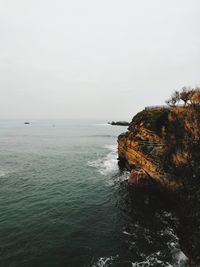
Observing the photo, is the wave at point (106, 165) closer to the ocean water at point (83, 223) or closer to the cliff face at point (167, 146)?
the ocean water at point (83, 223)

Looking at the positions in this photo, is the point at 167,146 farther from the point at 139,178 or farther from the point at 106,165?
the point at 106,165

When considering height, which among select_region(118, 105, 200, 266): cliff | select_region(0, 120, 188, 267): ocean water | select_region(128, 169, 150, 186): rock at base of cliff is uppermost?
select_region(118, 105, 200, 266): cliff

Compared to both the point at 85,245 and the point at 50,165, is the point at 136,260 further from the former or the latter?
the point at 50,165

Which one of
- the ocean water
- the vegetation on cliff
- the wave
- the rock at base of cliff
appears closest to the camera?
the ocean water

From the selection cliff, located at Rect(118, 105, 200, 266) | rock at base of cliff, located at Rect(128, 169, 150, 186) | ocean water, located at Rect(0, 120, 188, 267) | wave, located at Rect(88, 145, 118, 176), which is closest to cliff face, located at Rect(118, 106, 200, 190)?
cliff, located at Rect(118, 105, 200, 266)

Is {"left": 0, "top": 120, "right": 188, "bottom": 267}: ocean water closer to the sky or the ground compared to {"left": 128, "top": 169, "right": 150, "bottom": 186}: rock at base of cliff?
closer to the ground

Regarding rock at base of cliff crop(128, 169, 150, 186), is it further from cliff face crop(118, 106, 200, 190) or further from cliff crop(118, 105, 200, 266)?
cliff face crop(118, 106, 200, 190)

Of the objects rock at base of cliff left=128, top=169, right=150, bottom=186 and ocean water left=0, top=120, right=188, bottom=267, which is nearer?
ocean water left=0, top=120, right=188, bottom=267

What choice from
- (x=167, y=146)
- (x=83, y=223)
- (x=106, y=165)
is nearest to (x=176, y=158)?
(x=167, y=146)

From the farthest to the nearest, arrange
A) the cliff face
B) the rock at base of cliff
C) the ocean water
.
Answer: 1. the rock at base of cliff
2. the cliff face
3. the ocean water

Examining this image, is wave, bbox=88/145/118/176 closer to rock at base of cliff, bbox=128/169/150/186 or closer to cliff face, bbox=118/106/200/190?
cliff face, bbox=118/106/200/190
